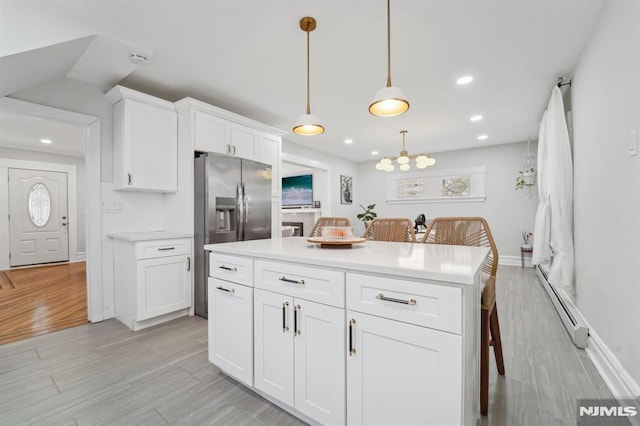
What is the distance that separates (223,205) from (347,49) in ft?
6.53

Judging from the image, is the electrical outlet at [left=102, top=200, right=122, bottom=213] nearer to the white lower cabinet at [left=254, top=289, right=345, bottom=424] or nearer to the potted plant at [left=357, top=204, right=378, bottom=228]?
the white lower cabinet at [left=254, top=289, right=345, bottom=424]

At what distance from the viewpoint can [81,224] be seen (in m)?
6.40

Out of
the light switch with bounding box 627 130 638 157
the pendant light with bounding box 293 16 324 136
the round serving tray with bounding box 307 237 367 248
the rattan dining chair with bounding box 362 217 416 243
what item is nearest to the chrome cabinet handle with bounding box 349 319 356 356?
the round serving tray with bounding box 307 237 367 248

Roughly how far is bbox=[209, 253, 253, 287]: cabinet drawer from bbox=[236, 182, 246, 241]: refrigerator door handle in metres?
1.42

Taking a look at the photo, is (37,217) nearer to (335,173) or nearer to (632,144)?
(335,173)

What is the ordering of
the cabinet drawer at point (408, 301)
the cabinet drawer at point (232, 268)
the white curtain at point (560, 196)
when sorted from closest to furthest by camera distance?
the cabinet drawer at point (408, 301) < the cabinet drawer at point (232, 268) < the white curtain at point (560, 196)

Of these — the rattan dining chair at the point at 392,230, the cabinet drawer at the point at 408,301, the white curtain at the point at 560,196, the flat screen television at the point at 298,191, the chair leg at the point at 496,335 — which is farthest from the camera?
the flat screen television at the point at 298,191

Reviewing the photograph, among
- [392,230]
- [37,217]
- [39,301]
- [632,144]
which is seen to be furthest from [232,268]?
[37,217]

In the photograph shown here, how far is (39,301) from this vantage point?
350 cm

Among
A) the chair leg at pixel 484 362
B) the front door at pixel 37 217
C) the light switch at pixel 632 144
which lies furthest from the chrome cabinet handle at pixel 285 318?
the front door at pixel 37 217

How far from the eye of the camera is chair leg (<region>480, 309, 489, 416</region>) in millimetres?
1457

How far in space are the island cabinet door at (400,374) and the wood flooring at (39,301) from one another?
9.92 ft

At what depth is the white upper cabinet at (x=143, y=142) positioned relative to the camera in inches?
111

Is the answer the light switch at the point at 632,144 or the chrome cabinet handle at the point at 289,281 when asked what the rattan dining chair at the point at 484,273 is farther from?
the chrome cabinet handle at the point at 289,281
